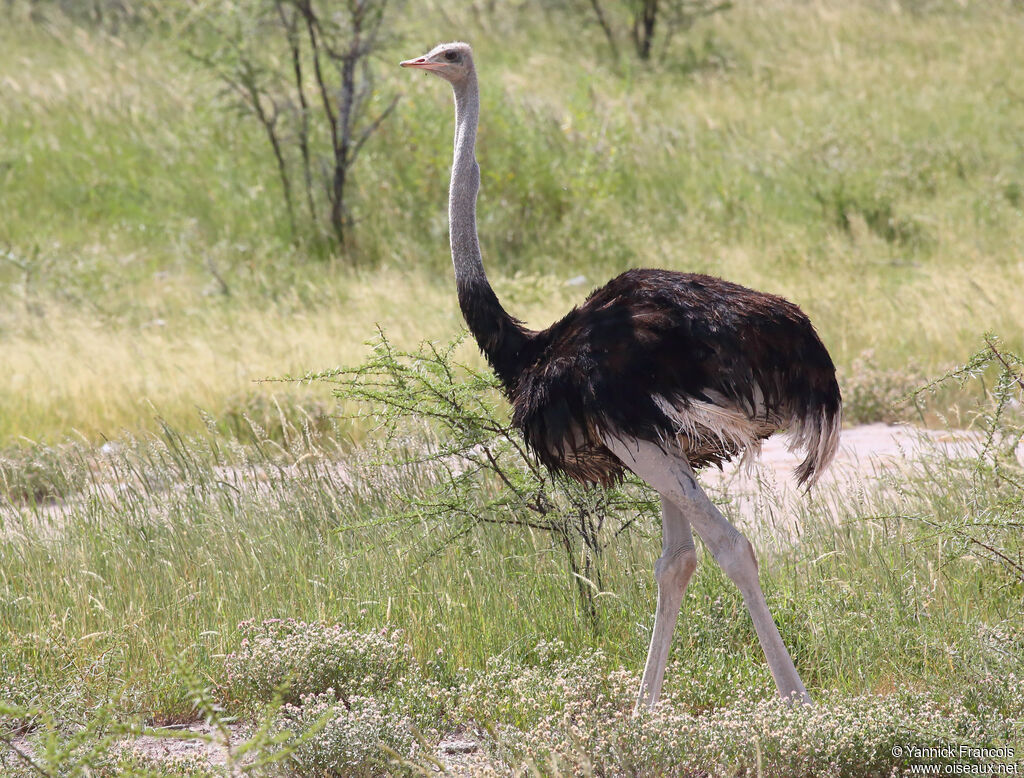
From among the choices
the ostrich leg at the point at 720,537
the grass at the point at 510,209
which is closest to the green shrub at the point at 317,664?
the ostrich leg at the point at 720,537

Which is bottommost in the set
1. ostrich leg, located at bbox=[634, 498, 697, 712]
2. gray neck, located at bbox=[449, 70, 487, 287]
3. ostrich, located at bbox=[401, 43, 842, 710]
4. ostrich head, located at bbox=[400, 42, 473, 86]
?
ostrich leg, located at bbox=[634, 498, 697, 712]

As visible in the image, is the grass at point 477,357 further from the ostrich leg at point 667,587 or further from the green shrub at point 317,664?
the ostrich leg at point 667,587

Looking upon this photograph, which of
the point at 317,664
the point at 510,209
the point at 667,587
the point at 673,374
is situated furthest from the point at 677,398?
the point at 510,209

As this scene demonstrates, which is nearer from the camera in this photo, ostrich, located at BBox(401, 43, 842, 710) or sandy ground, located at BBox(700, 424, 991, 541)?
ostrich, located at BBox(401, 43, 842, 710)

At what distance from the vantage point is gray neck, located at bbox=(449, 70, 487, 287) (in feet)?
13.3

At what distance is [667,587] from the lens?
379 centimetres

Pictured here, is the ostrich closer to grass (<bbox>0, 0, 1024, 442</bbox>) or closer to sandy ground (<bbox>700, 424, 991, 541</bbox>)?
sandy ground (<bbox>700, 424, 991, 541</bbox>)

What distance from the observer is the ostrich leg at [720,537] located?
3455 mm

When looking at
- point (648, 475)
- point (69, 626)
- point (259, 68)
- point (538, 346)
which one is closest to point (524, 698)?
point (648, 475)

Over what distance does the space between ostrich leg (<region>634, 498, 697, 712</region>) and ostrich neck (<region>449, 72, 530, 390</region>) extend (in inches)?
26.1

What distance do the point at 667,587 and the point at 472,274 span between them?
115 centimetres

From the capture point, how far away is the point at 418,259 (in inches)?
468

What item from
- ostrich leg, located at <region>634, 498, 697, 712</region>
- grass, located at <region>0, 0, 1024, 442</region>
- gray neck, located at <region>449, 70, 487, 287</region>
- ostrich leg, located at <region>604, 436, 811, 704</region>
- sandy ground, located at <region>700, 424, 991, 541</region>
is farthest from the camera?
grass, located at <region>0, 0, 1024, 442</region>

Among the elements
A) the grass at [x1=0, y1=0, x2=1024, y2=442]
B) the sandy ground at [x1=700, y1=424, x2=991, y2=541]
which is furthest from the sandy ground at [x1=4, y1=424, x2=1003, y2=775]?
the grass at [x1=0, y1=0, x2=1024, y2=442]
